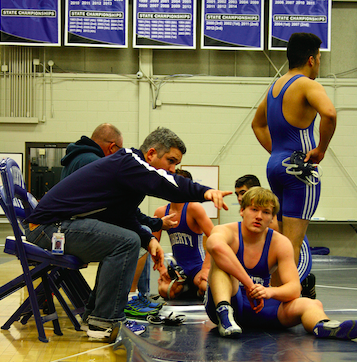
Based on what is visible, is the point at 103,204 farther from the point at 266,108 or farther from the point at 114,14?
the point at 114,14

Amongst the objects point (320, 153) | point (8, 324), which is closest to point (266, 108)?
point (320, 153)

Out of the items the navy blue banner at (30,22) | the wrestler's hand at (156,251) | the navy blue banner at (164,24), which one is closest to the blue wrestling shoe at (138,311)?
the wrestler's hand at (156,251)

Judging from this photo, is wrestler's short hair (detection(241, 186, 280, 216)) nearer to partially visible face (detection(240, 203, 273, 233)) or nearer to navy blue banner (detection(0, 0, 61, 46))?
partially visible face (detection(240, 203, 273, 233))

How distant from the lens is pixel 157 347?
1.73 meters

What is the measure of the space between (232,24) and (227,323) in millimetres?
6465

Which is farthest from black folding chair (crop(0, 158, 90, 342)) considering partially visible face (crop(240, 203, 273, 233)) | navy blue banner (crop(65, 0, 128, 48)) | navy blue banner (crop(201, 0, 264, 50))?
navy blue banner (crop(201, 0, 264, 50))

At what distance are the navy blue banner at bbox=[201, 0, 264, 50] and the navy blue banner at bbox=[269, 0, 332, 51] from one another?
24cm

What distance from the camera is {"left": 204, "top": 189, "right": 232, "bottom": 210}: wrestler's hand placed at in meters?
1.70

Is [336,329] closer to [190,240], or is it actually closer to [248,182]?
[190,240]

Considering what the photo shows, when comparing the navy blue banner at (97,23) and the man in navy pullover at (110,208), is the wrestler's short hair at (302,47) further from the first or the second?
the navy blue banner at (97,23)

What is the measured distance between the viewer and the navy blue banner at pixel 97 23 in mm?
7242

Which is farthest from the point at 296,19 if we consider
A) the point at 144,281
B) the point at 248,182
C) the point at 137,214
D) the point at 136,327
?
the point at 136,327

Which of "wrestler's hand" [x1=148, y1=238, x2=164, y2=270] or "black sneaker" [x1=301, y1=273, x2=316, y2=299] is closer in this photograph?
"wrestler's hand" [x1=148, y1=238, x2=164, y2=270]

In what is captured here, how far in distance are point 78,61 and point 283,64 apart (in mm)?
3751
